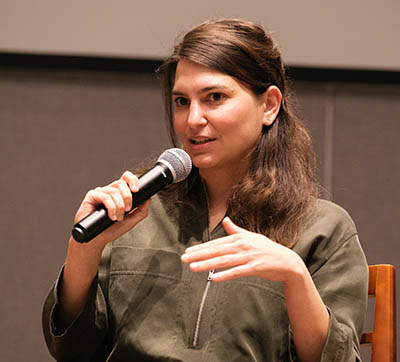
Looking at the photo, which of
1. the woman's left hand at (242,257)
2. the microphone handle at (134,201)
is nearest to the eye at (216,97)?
the microphone handle at (134,201)

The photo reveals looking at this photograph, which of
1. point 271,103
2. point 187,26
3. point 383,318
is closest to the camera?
point 383,318

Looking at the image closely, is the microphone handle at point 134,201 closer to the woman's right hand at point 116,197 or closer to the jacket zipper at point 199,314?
the woman's right hand at point 116,197

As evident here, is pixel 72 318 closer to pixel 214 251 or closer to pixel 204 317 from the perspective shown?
pixel 204 317

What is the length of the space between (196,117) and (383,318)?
64 cm

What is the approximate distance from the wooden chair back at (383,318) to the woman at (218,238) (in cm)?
11

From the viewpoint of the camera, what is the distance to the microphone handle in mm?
1206

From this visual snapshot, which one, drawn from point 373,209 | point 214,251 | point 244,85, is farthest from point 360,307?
point 373,209

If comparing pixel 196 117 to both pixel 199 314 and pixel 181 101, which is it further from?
pixel 199 314

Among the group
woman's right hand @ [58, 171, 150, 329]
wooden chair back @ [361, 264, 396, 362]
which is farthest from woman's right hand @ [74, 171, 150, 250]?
wooden chair back @ [361, 264, 396, 362]

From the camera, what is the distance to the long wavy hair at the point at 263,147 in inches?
61.7

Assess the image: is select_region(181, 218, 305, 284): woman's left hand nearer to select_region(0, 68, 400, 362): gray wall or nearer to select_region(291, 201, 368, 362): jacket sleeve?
select_region(291, 201, 368, 362): jacket sleeve

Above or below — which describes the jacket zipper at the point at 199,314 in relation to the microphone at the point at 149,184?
below

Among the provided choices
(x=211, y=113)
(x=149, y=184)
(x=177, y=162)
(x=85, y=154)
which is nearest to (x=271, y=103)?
(x=211, y=113)

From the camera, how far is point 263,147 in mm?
1669
